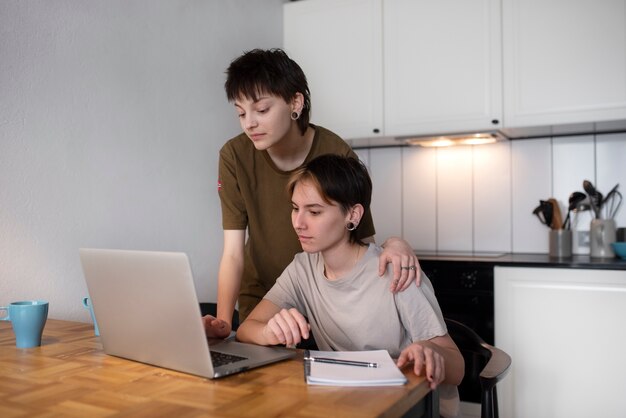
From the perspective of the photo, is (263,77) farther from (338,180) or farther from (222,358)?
(222,358)

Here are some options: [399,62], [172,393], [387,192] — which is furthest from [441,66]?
[172,393]

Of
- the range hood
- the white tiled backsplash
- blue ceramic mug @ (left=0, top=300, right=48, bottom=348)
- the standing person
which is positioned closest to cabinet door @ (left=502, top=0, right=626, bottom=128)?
the range hood

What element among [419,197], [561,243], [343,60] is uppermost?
[343,60]

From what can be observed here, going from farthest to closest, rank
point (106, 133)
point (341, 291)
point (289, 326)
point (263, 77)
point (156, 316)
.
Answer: point (106, 133), point (263, 77), point (341, 291), point (289, 326), point (156, 316)

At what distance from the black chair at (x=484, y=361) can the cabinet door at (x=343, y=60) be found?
1.62 m

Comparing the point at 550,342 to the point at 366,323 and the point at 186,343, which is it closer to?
the point at 366,323

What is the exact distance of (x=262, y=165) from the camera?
5.56ft

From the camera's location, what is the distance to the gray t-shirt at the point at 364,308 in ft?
3.91

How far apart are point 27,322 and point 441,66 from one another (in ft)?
6.99

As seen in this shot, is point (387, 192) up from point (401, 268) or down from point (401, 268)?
up

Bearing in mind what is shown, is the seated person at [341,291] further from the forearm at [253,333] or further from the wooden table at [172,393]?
the wooden table at [172,393]

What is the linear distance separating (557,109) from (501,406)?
1.29 meters

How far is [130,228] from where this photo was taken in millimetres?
2078

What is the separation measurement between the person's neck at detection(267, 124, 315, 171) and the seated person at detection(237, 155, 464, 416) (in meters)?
0.29
